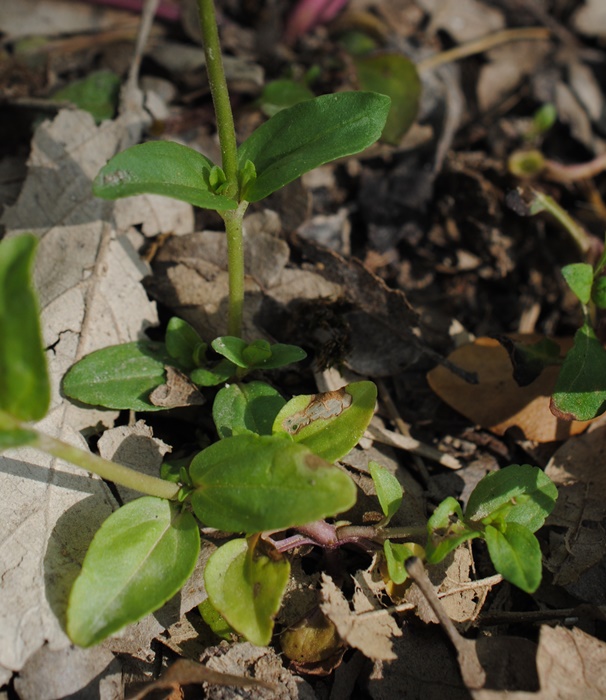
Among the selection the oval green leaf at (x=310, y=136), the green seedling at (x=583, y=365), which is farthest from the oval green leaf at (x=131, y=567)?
the green seedling at (x=583, y=365)

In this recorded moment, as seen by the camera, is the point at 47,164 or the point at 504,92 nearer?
the point at 47,164

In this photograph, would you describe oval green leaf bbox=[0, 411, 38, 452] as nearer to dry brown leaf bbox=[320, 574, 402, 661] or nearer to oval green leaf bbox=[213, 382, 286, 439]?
oval green leaf bbox=[213, 382, 286, 439]

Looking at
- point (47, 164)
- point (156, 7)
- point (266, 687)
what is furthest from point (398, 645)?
point (156, 7)

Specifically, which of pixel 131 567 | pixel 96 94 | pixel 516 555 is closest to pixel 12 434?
pixel 131 567

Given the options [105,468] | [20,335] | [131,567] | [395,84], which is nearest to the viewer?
[20,335]

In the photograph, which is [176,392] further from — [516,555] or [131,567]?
[516,555]

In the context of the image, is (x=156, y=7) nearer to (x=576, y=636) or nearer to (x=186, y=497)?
(x=186, y=497)

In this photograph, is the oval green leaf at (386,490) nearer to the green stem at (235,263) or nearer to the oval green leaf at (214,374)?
the oval green leaf at (214,374)
